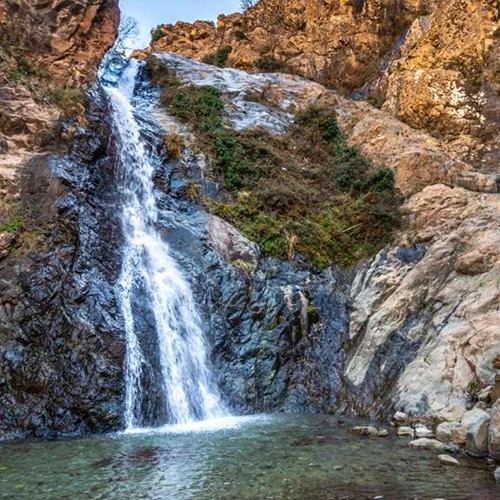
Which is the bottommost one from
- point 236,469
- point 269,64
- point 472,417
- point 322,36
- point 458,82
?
point 236,469

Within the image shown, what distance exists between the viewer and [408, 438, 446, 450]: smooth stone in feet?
25.4

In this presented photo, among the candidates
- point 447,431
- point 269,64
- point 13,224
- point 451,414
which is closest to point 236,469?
point 447,431

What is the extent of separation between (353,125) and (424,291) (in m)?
11.5

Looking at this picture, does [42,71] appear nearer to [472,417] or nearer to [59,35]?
[59,35]

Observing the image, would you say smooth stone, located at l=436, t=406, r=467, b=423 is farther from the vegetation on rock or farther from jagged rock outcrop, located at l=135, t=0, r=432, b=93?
jagged rock outcrop, located at l=135, t=0, r=432, b=93

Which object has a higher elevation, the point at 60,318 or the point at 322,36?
the point at 322,36

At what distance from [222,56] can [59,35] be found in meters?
17.4

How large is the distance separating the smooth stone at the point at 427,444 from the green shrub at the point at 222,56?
2898cm

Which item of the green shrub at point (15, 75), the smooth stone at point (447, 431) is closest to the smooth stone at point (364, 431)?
the smooth stone at point (447, 431)

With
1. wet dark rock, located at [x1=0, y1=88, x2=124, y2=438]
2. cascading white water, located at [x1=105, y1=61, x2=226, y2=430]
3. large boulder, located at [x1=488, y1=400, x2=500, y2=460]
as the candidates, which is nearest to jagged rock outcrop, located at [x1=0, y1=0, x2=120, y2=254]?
wet dark rock, located at [x1=0, y1=88, x2=124, y2=438]

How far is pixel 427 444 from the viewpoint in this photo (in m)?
7.89

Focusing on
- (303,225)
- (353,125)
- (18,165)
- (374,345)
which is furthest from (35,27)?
(374,345)

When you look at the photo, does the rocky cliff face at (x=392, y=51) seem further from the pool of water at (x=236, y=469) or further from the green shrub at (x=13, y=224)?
the green shrub at (x=13, y=224)

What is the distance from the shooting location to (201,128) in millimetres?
19391
